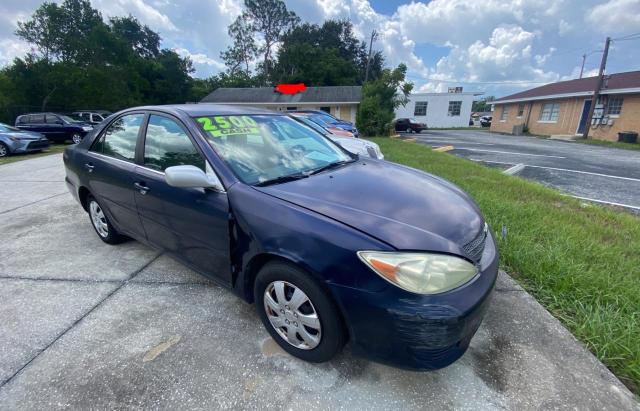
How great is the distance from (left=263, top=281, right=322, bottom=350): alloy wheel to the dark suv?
1624 cm

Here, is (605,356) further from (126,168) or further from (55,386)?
(126,168)

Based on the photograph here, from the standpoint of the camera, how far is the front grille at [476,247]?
1.66 m

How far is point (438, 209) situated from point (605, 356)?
143 cm

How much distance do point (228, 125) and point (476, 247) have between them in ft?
6.29

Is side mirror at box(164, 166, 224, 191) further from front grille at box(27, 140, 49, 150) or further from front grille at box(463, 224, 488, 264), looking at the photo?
front grille at box(27, 140, 49, 150)

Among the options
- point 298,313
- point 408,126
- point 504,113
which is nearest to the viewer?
point 298,313

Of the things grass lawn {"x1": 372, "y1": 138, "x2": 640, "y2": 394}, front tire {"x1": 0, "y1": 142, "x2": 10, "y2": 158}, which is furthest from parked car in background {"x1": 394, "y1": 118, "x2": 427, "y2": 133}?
front tire {"x1": 0, "y1": 142, "x2": 10, "y2": 158}

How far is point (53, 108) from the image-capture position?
2217cm

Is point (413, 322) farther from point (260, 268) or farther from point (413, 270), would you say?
point (260, 268)

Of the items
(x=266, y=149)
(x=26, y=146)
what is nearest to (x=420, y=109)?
(x=26, y=146)

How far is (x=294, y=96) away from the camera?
30.3 metres

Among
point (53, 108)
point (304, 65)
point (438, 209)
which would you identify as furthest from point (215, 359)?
point (304, 65)

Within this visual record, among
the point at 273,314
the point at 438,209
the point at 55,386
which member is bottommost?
the point at 55,386

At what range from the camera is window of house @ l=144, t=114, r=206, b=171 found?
2189 mm
